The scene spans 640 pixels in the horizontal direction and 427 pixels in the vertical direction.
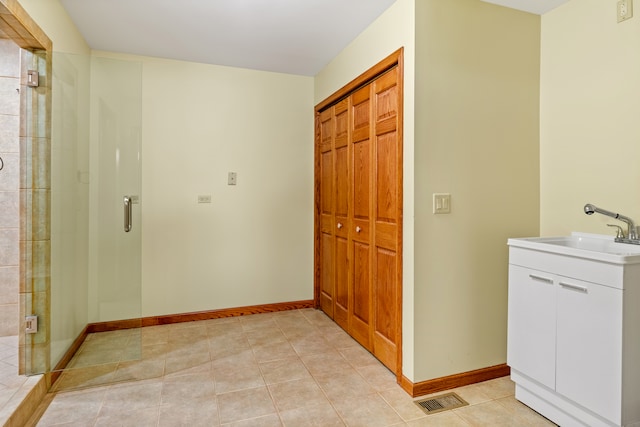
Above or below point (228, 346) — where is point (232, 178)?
above

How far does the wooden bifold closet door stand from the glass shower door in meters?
1.60

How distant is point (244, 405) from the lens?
2025 mm

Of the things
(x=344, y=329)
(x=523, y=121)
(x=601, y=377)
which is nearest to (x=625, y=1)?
(x=523, y=121)

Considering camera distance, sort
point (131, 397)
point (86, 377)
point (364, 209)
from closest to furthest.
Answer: point (131, 397), point (86, 377), point (364, 209)

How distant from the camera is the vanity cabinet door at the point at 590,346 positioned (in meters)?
1.54

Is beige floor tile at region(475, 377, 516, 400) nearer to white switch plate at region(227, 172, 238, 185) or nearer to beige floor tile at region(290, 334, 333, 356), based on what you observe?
beige floor tile at region(290, 334, 333, 356)

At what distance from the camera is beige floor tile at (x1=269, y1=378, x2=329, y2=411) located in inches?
80.1

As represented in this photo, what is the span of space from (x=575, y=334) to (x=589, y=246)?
0.62 metres

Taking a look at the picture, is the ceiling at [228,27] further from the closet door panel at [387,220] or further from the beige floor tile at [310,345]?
the beige floor tile at [310,345]

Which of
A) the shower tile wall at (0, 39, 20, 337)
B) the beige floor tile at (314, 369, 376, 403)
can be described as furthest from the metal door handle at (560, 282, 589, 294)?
the shower tile wall at (0, 39, 20, 337)

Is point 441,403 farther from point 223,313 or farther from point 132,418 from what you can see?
point 223,313

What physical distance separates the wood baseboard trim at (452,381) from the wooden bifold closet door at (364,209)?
16 cm

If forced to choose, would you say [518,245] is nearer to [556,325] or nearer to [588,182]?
[556,325]

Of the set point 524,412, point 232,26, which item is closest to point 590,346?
point 524,412
